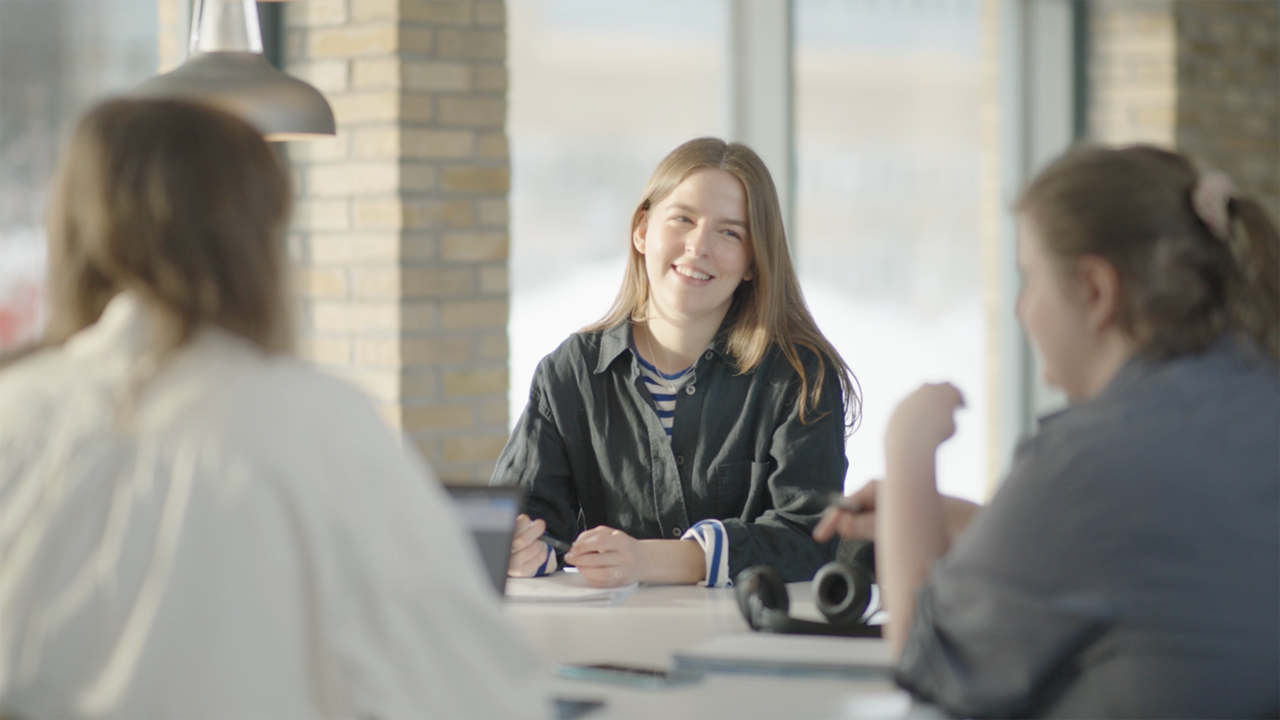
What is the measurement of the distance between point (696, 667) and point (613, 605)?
0.41 meters

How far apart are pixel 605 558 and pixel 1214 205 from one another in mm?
1018

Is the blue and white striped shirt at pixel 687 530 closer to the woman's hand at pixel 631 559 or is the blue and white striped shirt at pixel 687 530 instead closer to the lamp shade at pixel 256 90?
the woman's hand at pixel 631 559

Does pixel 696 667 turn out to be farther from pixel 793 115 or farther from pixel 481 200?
pixel 793 115

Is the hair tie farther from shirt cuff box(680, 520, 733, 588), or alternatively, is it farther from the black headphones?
shirt cuff box(680, 520, 733, 588)

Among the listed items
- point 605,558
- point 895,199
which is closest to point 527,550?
point 605,558

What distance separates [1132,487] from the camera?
1.34m

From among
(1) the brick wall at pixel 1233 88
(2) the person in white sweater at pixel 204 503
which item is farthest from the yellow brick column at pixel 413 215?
(1) the brick wall at pixel 1233 88

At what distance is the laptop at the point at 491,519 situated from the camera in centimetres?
175

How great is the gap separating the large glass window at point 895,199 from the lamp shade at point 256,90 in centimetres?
285

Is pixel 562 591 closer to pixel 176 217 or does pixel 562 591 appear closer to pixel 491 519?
pixel 491 519

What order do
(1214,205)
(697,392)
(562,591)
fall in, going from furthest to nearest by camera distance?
(697,392) < (562,591) < (1214,205)

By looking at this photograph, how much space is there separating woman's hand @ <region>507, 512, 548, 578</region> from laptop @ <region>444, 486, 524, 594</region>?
0.39 m

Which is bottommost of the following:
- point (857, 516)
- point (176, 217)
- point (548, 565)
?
point (548, 565)

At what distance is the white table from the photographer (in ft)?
4.71
